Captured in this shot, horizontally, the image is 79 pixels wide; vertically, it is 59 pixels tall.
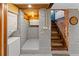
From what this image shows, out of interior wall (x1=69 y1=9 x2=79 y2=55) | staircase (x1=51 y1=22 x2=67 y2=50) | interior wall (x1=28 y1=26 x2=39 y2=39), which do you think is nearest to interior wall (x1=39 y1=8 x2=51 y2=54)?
interior wall (x1=69 y1=9 x2=79 y2=55)

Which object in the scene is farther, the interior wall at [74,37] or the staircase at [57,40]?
the staircase at [57,40]

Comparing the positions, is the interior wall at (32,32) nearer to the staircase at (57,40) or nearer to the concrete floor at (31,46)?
the staircase at (57,40)

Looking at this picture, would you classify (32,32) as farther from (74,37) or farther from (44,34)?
(74,37)

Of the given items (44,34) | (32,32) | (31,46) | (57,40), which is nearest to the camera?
(44,34)

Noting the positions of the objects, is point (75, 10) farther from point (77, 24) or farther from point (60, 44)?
point (60, 44)

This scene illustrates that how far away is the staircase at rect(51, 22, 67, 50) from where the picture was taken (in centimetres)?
652

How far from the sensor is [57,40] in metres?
7.25

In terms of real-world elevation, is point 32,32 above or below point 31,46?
above

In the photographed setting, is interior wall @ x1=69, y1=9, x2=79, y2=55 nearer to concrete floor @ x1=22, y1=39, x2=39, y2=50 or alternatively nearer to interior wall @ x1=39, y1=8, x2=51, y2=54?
interior wall @ x1=39, y1=8, x2=51, y2=54

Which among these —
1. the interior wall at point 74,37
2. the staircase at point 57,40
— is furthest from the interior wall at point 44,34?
the staircase at point 57,40

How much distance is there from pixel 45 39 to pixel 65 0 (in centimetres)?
450

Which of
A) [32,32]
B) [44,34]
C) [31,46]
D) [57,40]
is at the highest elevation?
[44,34]

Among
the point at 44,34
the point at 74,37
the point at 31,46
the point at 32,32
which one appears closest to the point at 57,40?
the point at 31,46

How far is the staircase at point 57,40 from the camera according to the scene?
652 centimetres
